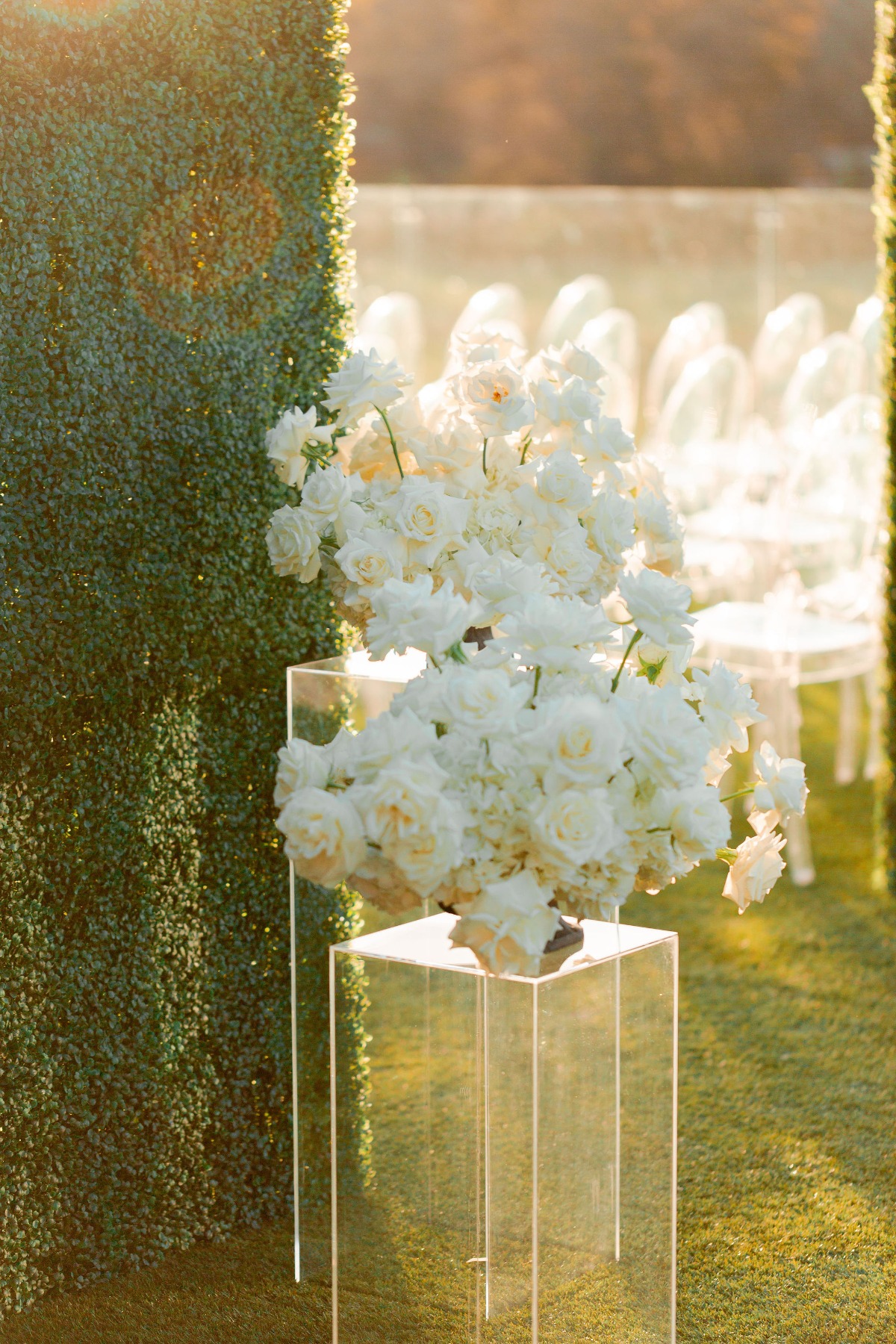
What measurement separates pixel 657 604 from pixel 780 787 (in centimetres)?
25

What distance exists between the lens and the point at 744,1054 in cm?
318

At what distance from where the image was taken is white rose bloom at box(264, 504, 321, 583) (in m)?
2.01

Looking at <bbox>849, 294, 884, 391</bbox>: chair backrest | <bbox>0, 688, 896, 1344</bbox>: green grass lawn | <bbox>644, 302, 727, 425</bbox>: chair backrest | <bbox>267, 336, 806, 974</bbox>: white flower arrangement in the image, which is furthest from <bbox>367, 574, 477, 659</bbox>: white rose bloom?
<bbox>644, 302, 727, 425</bbox>: chair backrest

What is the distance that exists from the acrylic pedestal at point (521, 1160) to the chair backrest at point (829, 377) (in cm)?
360

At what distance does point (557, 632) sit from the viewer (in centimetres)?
166

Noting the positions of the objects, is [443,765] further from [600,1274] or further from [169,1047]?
[169,1047]

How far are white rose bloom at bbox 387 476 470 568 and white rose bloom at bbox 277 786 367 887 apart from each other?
41 cm

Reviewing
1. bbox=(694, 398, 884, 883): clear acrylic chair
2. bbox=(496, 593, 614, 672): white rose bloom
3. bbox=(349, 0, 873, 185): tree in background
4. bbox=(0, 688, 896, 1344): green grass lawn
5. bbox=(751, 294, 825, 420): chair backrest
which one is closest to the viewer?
bbox=(496, 593, 614, 672): white rose bloom

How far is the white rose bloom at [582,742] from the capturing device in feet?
5.08

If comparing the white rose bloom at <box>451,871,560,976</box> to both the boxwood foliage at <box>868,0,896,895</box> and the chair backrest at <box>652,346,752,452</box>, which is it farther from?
the chair backrest at <box>652,346,752,452</box>

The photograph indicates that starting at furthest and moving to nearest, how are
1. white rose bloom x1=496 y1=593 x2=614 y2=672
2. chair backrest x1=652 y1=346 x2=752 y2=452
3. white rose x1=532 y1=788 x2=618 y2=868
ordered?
chair backrest x1=652 y1=346 x2=752 y2=452 → white rose bloom x1=496 y1=593 x2=614 y2=672 → white rose x1=532 y1=788 x2=618 y2=868

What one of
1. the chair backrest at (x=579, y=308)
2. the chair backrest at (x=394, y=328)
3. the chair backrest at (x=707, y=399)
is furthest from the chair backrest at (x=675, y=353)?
the chair backrest at (x=394, y=328)

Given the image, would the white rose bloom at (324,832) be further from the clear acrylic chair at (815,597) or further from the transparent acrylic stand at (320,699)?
the clear acrylic chair at (815,597)

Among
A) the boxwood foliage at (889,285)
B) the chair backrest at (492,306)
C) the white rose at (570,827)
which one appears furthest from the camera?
the chair backrest at (492,306)
